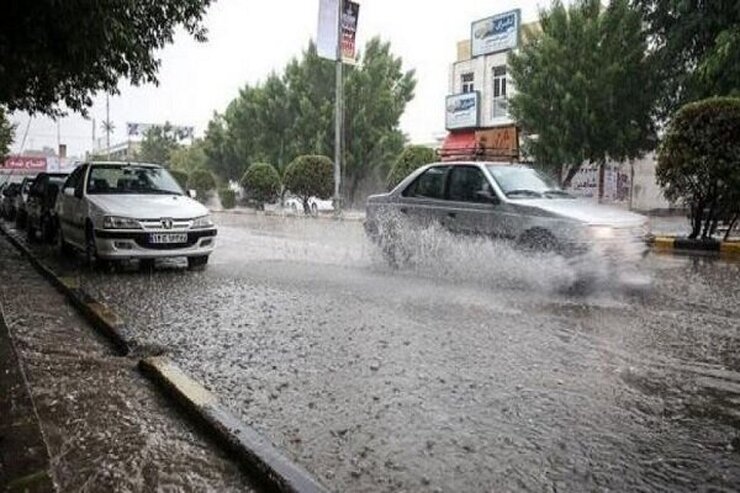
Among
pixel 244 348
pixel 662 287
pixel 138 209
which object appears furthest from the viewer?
pixel 138 209

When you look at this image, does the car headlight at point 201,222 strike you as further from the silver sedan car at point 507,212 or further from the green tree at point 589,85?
the green tree at point 589,85

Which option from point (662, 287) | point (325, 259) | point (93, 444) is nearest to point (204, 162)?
point (325, 259)

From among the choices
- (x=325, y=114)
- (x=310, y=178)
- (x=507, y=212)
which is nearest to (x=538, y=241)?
(x=507, y=212)

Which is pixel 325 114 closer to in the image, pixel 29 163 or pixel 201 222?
pixel 201 222

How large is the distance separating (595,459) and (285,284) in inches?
225

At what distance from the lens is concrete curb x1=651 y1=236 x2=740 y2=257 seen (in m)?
12.2

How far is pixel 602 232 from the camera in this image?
7.44 meters

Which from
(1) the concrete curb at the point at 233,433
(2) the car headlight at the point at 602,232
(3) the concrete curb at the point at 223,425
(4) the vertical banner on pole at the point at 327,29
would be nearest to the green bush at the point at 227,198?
(4) the vertical banner on pole at the point at 327,29

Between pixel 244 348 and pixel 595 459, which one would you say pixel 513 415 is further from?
pixel 244 348

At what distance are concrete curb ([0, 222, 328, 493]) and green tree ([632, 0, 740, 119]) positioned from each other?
18.0 metres

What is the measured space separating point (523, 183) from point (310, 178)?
80.4ft

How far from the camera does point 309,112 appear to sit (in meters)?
40.6

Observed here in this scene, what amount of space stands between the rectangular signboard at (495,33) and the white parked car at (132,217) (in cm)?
2419

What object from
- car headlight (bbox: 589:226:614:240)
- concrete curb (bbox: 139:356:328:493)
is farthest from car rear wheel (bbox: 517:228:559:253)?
concrete curb (bbox: 139:356:328:493)
